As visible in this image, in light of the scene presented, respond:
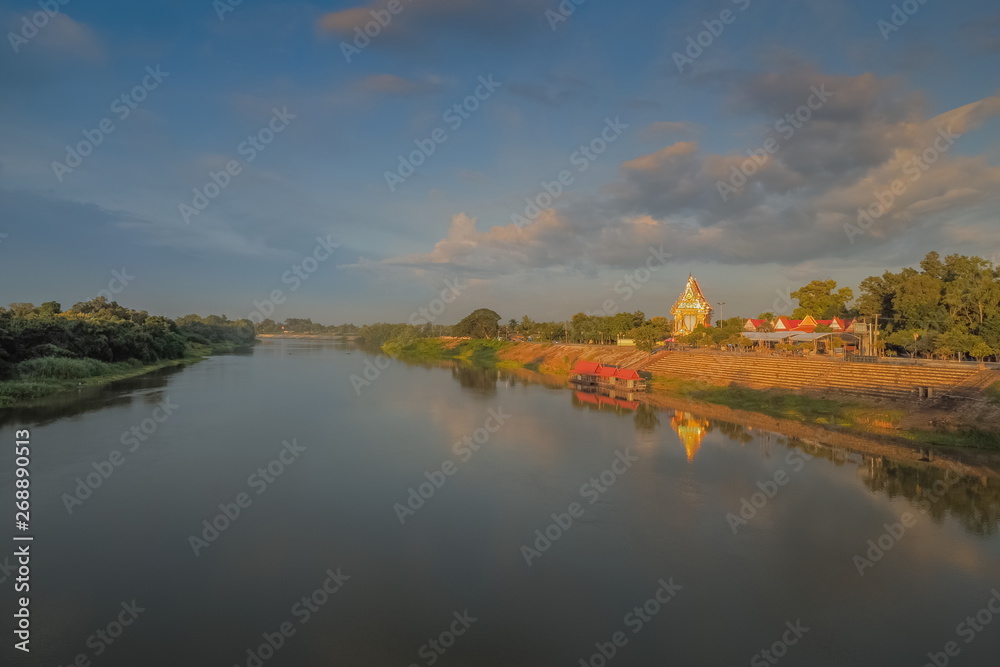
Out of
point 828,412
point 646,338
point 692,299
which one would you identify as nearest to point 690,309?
point 692,299

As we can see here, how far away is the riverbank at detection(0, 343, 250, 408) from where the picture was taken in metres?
29.3

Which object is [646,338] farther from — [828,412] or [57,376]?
[57,376]

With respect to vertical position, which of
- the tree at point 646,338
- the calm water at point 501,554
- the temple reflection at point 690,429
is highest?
the tree at point 646,338

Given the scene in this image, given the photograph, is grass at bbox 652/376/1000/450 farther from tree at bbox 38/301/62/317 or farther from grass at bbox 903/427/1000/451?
tree at bbox 38/301/62/317

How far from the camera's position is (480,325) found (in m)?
113

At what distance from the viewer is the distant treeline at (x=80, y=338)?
3331 cm

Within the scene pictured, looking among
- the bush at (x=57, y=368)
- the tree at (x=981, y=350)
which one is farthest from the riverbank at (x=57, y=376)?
the tree at (x=981, y=350)

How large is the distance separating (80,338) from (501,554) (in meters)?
42.2

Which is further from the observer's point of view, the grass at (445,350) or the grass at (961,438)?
the grass at (445,350)

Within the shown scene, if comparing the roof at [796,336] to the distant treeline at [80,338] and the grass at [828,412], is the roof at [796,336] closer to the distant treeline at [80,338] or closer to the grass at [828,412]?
the grass at [828,412]

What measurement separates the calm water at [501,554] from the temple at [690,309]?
182ft

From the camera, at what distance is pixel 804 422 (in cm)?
2464

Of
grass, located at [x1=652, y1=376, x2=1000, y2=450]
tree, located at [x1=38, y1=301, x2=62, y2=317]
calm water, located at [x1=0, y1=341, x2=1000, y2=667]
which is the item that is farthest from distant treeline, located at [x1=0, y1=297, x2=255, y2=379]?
grass, located at [x1=652, y1=376, x2=1000, y2=450]

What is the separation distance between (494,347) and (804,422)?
61987 millimetres
